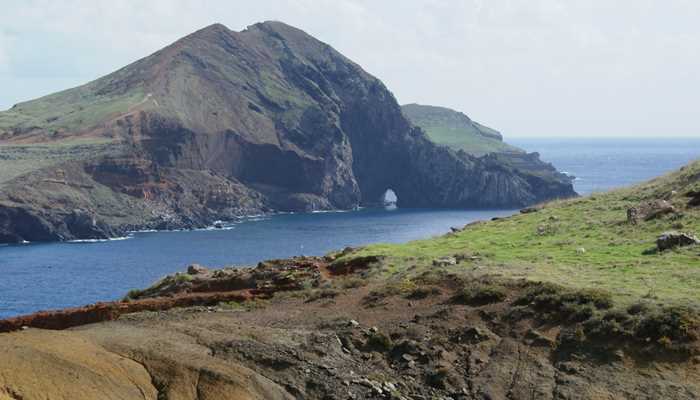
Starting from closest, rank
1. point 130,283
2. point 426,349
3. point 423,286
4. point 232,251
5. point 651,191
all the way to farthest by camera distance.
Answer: point 426,349 < point 423,286 < point 651,191 < point 130,283 < point 232,251

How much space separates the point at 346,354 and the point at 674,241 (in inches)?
745

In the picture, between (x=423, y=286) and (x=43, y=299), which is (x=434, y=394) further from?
(x=43, y=299)

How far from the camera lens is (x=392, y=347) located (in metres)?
31.4

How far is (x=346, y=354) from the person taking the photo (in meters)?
30.8

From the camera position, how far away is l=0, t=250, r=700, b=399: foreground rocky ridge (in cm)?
2678

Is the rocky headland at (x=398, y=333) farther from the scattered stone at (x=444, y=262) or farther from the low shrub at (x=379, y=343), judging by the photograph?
the scattered stone at (x=444, y=262)

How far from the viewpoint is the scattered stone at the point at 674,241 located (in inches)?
1606

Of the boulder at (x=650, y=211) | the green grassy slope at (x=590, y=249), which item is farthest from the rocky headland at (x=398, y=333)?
the boulder at (x=650, y=211)

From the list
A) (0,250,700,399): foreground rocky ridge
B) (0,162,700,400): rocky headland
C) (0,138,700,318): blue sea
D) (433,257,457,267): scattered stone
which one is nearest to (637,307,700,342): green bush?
(0,162,700,400): rocky headland

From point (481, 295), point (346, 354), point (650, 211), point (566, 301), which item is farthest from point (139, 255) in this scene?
point (566, 301)

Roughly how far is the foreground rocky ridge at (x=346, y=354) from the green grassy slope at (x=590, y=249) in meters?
3.48

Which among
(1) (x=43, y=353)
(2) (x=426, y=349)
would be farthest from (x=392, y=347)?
(1) (x=43, y=353)

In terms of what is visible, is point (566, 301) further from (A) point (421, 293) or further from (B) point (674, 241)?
(B) point (674, 241)

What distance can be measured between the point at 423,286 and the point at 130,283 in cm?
8640
